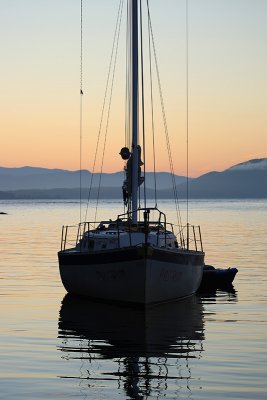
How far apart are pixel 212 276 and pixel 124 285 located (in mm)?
11571

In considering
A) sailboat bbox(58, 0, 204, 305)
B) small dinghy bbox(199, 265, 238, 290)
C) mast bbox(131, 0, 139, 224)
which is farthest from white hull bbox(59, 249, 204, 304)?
small dinghy bbox(199, 265, 238, 290)

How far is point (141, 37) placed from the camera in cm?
3831

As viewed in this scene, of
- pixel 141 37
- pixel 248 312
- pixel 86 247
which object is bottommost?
pixel 248 312

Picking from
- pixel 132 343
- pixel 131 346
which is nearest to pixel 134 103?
pixel 132 343

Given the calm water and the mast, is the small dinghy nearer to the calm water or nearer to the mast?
the calm water

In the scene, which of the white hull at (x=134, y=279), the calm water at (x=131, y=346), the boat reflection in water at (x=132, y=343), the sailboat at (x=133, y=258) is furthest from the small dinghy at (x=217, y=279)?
the white hull at (x=134, y=279)

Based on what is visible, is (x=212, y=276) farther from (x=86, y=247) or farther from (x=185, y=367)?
(x=185, y=367)

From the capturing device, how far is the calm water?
725 inches

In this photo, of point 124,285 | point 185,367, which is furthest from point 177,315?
point 185,367

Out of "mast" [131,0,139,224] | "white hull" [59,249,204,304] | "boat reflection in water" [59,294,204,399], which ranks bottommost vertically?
"boat reflection in water" [59,294,204,399]

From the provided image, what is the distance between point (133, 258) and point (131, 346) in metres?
7.16

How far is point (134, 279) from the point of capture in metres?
31.3

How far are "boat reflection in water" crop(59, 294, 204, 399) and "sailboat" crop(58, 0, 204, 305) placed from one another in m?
0.67

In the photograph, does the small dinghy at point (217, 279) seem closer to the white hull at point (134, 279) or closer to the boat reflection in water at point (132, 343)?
the boat reflection in water at point (132, 343)
